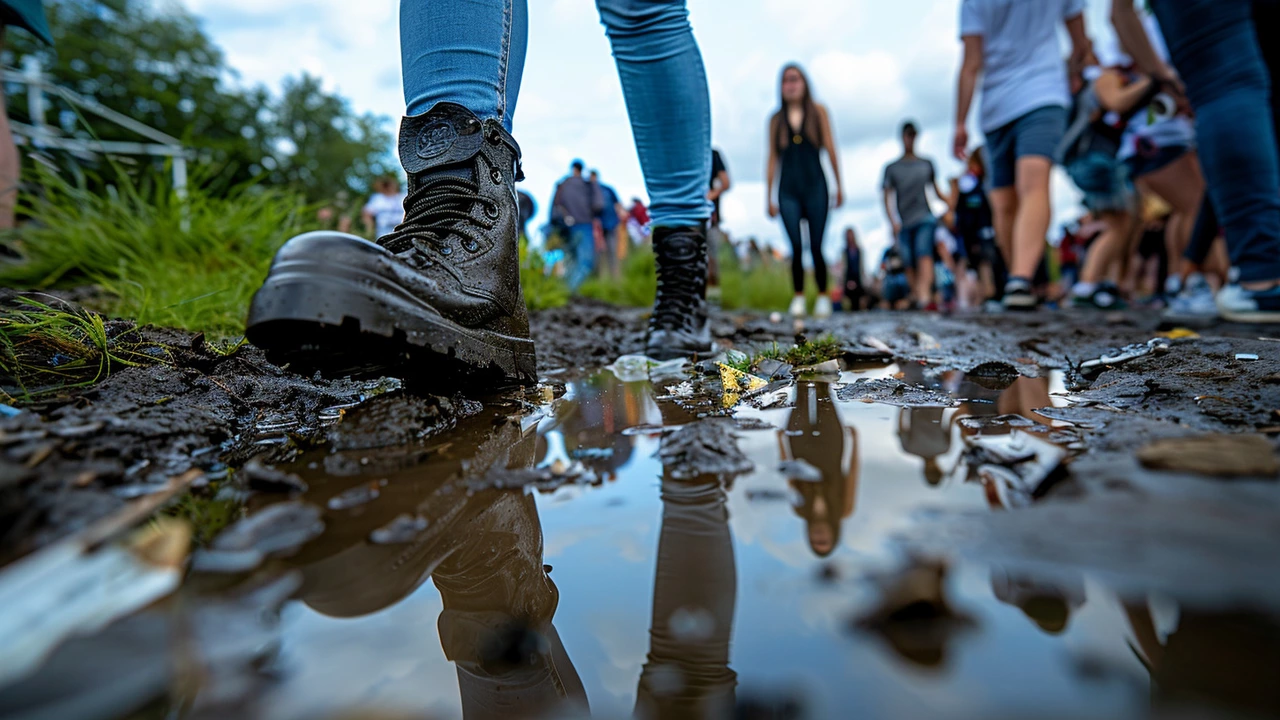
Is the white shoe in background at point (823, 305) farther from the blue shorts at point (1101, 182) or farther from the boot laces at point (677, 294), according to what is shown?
the boot laces at point (677, 294)

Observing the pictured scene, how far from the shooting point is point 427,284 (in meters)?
1.26

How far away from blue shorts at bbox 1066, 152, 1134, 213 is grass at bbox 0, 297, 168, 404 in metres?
6.92

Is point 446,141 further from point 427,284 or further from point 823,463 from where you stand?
point 823,463

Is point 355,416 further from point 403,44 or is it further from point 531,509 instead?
point 403,44

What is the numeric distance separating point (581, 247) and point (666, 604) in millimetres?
9621

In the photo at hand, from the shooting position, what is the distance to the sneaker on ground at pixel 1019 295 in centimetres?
457

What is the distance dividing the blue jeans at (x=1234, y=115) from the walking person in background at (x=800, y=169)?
3.79m

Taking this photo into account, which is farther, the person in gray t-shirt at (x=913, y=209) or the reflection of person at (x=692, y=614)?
the person in gray t-shirt at (x=913, y=209)

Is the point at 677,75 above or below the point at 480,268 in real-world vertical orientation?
above

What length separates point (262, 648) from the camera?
49 centimetres

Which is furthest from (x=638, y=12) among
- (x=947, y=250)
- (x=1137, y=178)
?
(x=947, y=250)

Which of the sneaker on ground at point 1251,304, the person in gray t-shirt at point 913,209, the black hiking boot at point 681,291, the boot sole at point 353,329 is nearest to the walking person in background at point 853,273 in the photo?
the person in gray t-shirt at point 913,209

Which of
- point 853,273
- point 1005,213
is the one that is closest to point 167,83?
point 853,273

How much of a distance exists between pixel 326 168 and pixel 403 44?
116 feet
